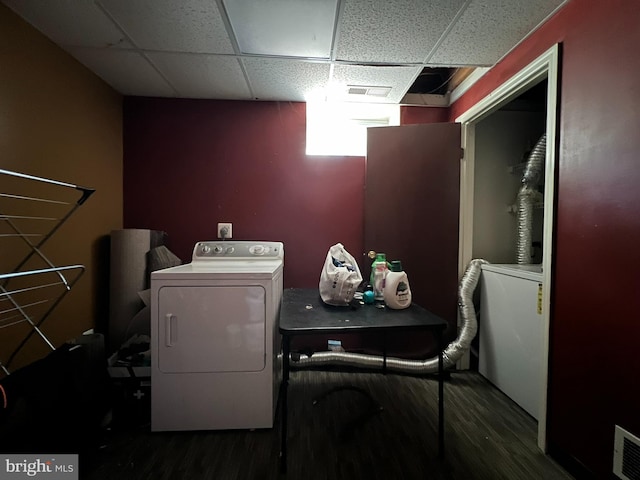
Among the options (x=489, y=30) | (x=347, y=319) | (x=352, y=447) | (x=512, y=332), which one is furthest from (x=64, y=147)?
(x=512, y=332)

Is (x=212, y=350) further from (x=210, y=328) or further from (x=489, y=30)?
(x=489, y=30)

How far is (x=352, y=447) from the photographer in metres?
1.41

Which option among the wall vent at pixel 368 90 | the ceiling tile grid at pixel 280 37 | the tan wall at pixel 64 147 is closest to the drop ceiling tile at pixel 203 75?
the ceiling tile grid at pixel 280 37

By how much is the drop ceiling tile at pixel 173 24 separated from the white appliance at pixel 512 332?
225cm

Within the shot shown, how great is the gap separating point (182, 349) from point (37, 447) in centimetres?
60

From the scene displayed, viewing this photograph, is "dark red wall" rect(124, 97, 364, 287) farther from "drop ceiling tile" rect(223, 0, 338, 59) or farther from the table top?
the table top

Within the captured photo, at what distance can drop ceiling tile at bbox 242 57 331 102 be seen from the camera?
181cm

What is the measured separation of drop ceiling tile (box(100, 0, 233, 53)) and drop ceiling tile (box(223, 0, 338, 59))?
0.10 m

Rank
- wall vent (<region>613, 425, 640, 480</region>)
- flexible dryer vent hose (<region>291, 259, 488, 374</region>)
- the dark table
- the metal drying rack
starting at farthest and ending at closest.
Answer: flexible dryer vent hose (<region>291, 259, 488, 374</region>) < the metal drying rack < the dark table < wall vent (<region>613, 425, 640, 480</region>)

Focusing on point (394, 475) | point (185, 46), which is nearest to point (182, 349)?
point (394, 475)

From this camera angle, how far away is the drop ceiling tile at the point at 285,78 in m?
1.81

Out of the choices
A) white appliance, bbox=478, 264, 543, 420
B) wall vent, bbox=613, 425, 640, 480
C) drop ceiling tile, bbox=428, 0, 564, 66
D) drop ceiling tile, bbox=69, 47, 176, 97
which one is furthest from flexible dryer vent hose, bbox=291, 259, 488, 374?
drop ceiling tile, bbox=69, 47, 176, 97

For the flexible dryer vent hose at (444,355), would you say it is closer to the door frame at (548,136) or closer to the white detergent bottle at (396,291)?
the door frame at (548,136)

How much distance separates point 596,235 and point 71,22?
270 centimetres
